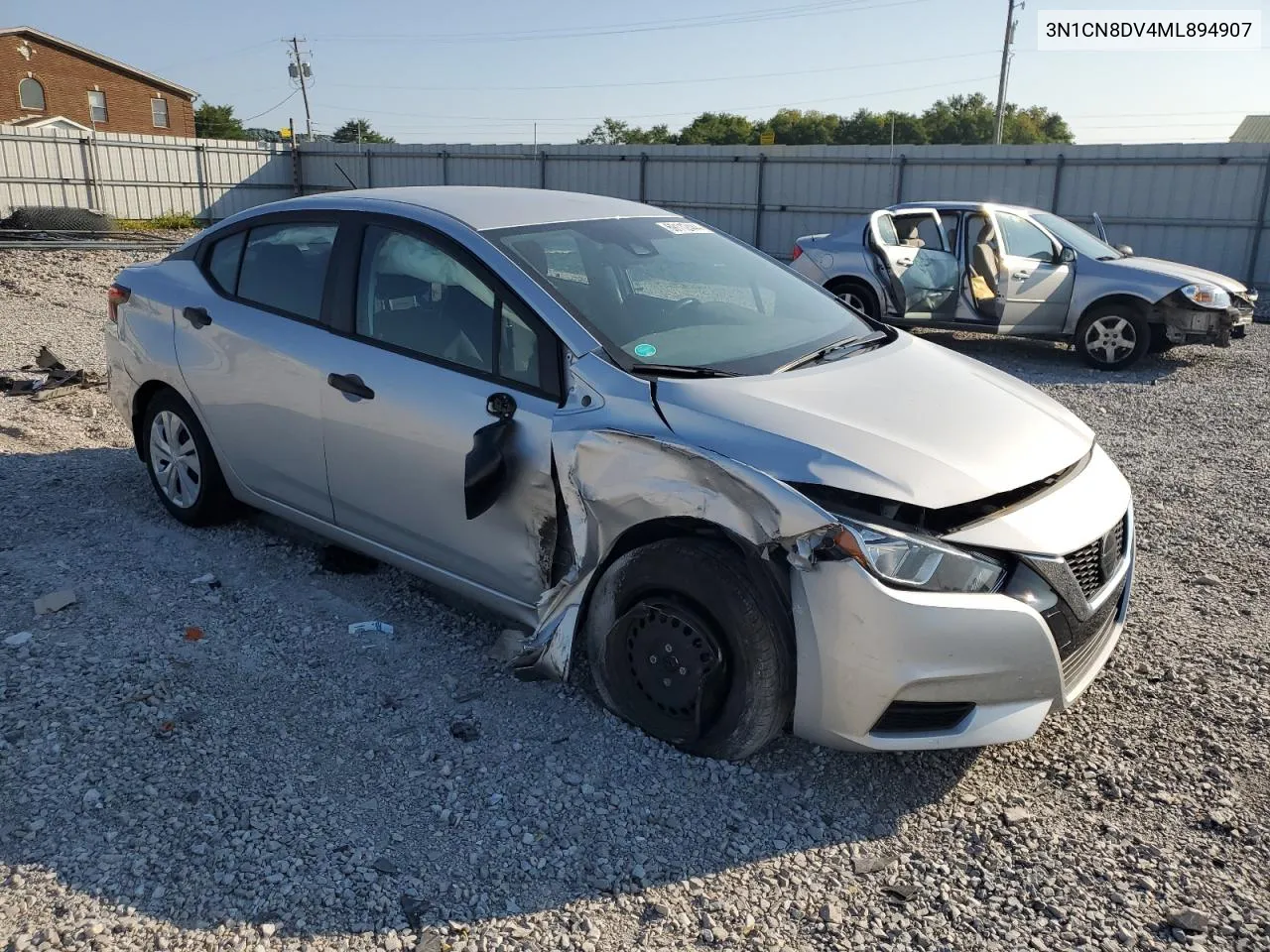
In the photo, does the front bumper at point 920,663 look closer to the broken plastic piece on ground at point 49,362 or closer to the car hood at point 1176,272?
the broken plastic piece on ground at point 49,362

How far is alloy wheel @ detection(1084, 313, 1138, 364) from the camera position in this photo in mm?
10383

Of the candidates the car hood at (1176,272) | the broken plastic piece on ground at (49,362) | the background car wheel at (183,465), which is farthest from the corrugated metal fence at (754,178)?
the background car wheel at (183,465)

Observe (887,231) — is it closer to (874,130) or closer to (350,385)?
(350,385)

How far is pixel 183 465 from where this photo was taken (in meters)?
5.07

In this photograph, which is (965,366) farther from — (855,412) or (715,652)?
(715,652)

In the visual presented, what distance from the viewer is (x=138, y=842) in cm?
281

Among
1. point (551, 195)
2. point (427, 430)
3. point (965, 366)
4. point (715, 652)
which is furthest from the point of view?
point (551, 195)

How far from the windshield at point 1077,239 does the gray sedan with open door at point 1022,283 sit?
22 millimetres

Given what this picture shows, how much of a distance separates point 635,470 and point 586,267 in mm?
1047

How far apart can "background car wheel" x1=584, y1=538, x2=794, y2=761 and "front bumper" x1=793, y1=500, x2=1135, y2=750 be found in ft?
0.34

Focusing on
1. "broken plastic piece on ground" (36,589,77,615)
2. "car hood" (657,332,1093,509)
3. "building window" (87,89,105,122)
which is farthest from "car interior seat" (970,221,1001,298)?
"building window" (87,89,105,122)

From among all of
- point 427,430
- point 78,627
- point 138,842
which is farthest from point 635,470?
point 78,627

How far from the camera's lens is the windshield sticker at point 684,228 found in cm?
445

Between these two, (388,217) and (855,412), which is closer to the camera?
(855,412)
